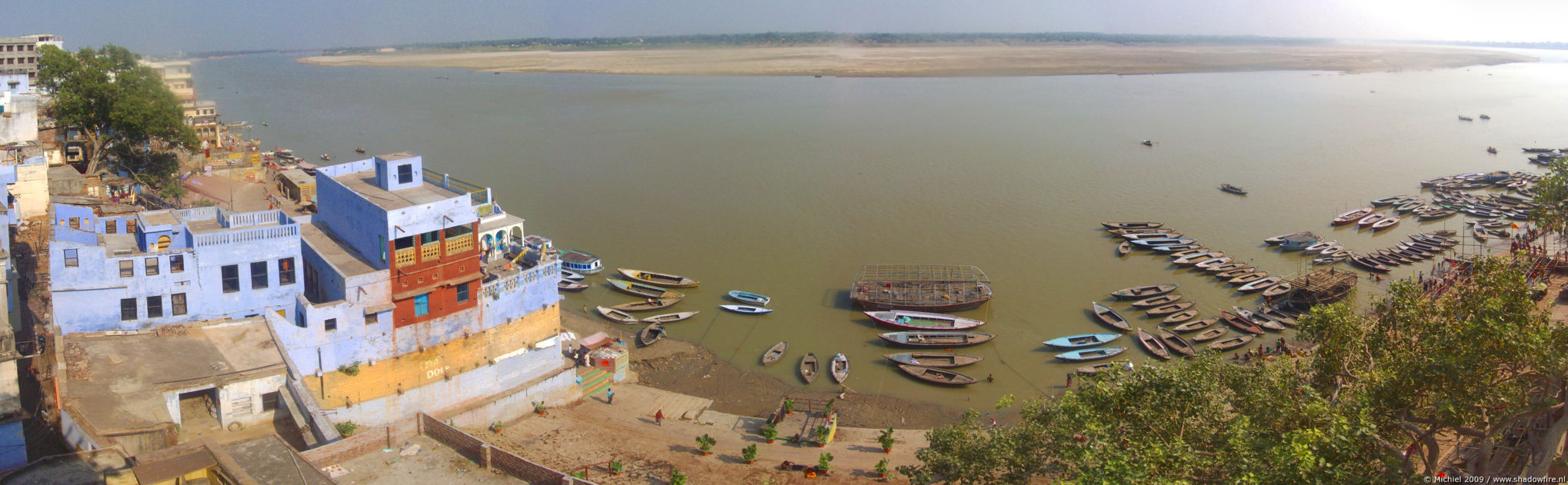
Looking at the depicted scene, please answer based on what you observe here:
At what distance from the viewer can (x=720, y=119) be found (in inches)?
3157

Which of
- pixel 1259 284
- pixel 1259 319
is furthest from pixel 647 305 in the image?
pixel 1259 284

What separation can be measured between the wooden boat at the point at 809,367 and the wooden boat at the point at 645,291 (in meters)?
6.33

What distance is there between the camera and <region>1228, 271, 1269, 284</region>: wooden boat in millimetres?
35031

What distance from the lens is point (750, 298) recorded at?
107 ft

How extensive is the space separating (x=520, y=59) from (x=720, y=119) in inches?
4224

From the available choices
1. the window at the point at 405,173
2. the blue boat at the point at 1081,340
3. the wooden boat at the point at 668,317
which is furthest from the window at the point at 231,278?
the blue boat at the point at 1081,340

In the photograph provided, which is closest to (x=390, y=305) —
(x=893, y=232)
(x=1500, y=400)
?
(x=1500, y=400)

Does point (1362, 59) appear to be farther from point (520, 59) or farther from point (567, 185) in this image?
point (567, 185)

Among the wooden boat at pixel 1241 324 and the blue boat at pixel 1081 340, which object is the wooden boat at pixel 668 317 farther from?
the wooden boat at pixel 1241 324

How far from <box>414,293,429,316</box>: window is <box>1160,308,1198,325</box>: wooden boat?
22779 mm

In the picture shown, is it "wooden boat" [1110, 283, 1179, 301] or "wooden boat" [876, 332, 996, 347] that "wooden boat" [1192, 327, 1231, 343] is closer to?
"wooden boat" [1110, 283, 1179, 301]

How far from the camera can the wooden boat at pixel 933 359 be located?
27.8 meters

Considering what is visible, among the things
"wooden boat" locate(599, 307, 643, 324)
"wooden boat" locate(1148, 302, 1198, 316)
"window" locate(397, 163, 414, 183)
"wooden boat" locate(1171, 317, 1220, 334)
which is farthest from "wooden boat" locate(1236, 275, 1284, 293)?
"window" locate(397, 163, 414, 183)

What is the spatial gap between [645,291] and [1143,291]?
17.8 meters
